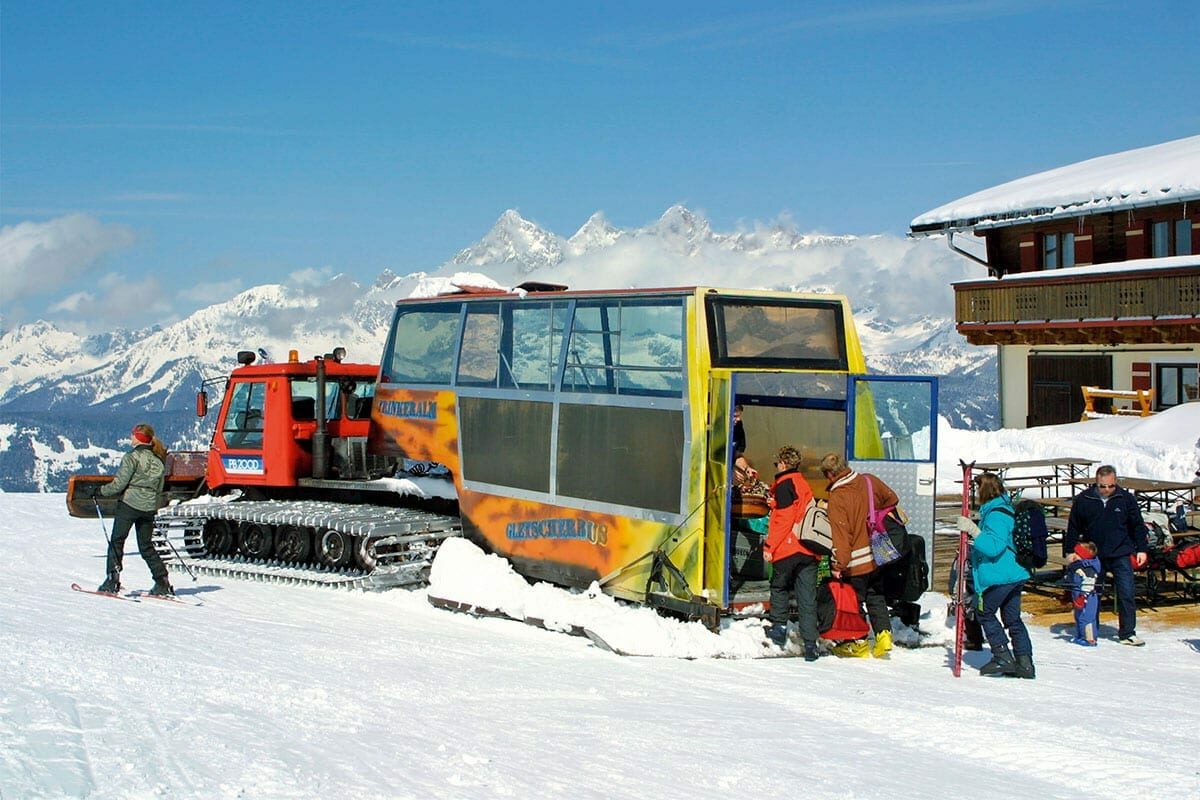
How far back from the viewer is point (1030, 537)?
35.5 feet

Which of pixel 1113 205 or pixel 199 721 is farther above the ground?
pixel 1113 205

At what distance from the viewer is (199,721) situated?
24.0 ft

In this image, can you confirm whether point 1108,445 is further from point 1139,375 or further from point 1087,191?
point 1087,191

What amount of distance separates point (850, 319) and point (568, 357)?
2.77 metres

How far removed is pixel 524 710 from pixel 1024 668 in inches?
170

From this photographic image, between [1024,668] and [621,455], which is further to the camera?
[621,455]

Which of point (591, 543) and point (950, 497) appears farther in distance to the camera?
point (950, 497)

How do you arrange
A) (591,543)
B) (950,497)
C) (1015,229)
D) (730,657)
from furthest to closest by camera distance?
(1015,229), (950,497), (591,543), (730,657)

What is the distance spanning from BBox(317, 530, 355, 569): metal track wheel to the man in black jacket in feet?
25.3

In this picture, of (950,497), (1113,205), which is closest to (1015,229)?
(1113,205)

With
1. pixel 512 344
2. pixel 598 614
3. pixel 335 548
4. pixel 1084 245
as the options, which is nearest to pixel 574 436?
pixel 512 344

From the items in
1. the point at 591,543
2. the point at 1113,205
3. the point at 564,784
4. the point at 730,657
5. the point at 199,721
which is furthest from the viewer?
the point at 1113,205

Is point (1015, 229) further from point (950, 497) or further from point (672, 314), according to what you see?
point (672, 314)

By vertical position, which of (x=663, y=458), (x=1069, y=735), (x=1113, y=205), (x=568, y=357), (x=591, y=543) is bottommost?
(x=1069, y=735)
